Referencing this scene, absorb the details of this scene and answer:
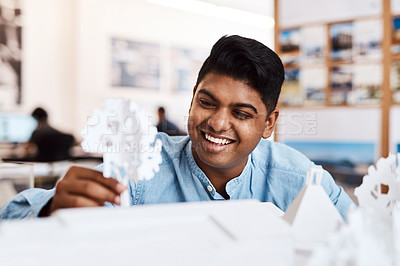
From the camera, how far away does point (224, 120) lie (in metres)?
1.13

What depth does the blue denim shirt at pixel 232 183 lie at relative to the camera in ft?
3.93

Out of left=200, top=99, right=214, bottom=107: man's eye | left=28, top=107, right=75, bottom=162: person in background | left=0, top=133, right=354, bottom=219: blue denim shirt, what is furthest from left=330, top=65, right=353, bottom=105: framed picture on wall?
left=28, top=107, right=75, bottom=162: person in background

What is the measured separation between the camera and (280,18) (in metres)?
3.21

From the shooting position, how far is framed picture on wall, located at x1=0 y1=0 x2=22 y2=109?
16.5 feet

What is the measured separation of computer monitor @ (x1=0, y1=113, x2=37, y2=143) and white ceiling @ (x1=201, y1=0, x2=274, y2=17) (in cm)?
344

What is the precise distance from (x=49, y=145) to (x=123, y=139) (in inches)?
151

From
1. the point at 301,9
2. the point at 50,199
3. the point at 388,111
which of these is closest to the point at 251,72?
the point at 50,199

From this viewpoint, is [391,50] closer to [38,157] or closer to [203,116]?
[203,116]

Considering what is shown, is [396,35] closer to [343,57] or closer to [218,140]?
[343,57]

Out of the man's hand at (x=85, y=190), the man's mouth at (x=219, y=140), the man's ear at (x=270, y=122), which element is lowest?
the man's hand at (x=85, y=190)

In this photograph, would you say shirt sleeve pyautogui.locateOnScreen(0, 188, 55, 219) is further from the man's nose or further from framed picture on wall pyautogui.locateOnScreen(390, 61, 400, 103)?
framed picture on wall pyautogui.locateOnScreen(390, 61, 400, 103)

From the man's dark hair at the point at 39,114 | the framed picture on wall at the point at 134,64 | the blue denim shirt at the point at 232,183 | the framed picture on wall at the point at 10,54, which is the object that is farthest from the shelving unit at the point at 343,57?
the framed picture on wall at the point at 10,54

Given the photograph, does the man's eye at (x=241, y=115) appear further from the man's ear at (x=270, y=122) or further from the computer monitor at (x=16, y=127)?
the computer monitor at (x=16, y=127)

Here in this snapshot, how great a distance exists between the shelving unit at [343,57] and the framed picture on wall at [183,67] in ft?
11.7
